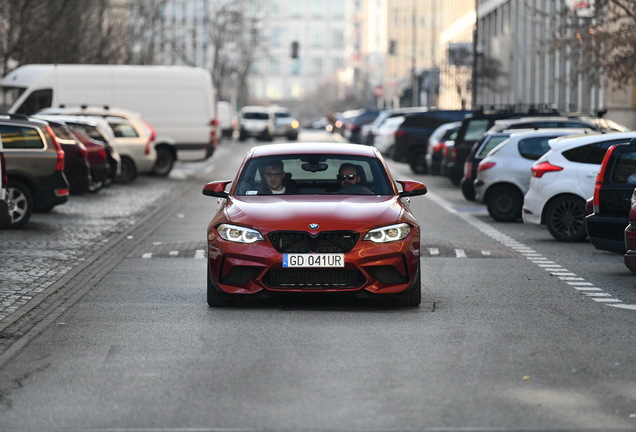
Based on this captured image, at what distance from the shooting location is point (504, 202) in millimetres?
23797

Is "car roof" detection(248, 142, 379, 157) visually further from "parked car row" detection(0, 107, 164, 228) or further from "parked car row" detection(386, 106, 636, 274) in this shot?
"parked car row" detection(0, 107, 164, 228)

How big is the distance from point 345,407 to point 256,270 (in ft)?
13.7

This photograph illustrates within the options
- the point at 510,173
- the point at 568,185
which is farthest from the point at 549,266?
the point at 510,173

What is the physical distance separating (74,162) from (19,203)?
152 inches

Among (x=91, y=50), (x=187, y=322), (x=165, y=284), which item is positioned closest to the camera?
(x=187, y=322)

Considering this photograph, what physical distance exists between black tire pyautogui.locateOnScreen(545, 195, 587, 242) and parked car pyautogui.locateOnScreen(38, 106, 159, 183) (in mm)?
17244

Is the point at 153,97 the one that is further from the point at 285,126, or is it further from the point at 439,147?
the point at 285,126

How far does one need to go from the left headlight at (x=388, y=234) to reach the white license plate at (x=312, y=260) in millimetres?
281

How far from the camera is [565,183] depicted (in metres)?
19.8

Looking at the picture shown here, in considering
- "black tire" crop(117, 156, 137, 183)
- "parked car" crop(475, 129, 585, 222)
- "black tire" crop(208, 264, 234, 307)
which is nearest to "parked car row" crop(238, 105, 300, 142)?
"black tire" crop(117, 156, 137, 183)

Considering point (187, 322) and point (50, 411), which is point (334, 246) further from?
point (50, 411)

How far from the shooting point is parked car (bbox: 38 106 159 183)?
116 feet

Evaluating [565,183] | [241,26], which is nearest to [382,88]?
[241,26]

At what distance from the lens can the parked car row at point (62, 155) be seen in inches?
858
